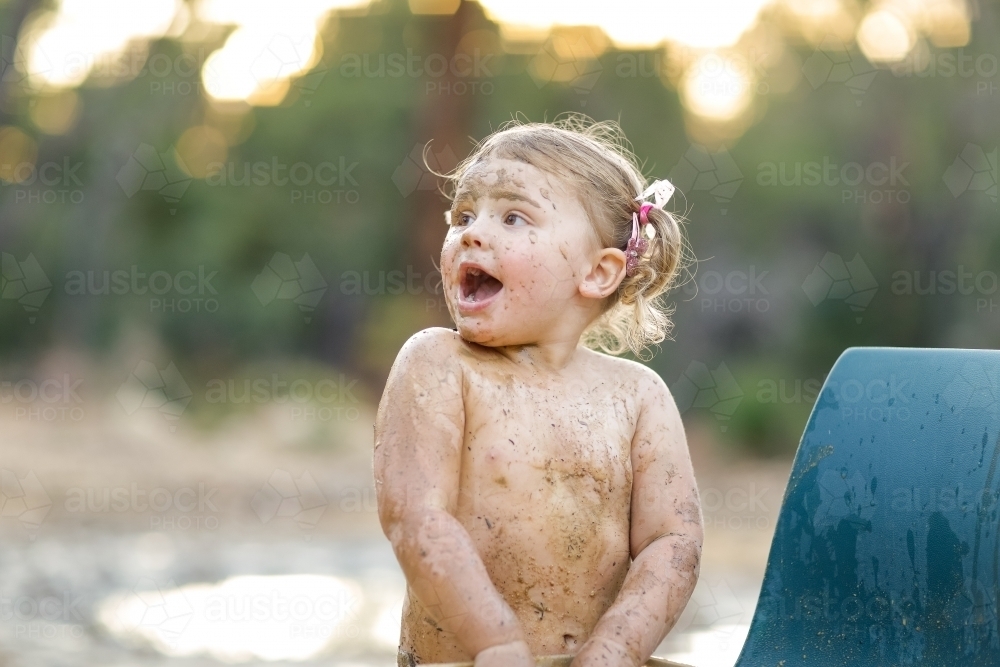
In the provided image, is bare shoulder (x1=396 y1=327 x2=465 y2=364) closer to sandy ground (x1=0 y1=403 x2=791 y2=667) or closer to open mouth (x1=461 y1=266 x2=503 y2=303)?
open mouth (x1=461 y1=266 x2=503 y2=303)

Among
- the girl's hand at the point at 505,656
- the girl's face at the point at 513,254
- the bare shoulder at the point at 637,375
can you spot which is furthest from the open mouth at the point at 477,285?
the girl's hand at the point at 505,656

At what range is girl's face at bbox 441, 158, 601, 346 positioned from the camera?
1.93m

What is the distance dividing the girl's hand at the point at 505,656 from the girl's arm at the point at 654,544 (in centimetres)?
9

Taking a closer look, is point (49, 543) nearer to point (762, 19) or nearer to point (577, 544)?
point (577, 544)

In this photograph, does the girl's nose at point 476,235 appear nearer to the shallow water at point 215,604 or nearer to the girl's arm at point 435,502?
the girl's arm at point 435,502

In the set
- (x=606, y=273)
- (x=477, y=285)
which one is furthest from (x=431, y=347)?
(x=606, y=273)

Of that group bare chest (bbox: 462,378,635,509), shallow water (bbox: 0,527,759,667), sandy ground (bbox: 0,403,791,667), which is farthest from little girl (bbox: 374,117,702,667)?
shallow water (bbox: 0,527,759,667)

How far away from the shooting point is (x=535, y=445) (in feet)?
6.26

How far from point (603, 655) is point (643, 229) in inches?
31.2

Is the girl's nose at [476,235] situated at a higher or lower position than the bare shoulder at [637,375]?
higher

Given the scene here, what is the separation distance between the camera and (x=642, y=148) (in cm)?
1261

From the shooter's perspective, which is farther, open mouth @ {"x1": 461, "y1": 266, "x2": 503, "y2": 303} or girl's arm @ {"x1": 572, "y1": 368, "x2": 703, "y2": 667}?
open mouth @ {"x1": 461, "y1": 266, "x2": 503, "y2": 303}

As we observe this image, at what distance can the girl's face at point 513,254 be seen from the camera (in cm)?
193

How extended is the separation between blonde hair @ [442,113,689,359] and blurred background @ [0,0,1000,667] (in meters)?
0.51
